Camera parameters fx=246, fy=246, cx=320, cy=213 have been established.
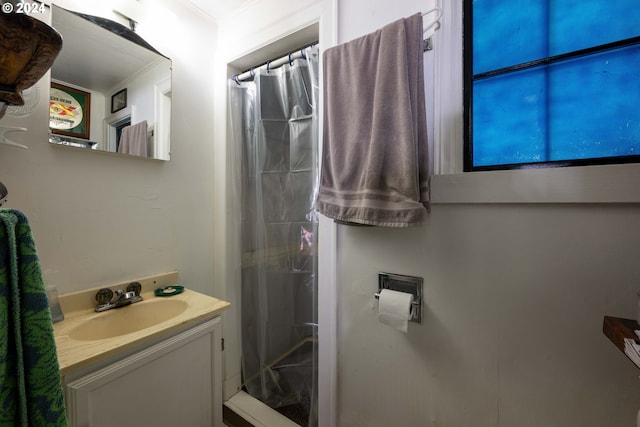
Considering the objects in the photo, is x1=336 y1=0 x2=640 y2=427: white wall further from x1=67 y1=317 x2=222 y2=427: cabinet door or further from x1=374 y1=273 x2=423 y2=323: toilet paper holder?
x1=67 y1=317 x2=222 y2=427: cabinet door

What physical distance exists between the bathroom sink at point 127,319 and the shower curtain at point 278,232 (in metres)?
0.51

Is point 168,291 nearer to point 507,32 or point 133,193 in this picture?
point 133,193

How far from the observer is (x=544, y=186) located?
724mm

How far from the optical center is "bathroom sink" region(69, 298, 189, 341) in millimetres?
959

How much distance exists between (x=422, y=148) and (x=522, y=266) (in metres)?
0.49

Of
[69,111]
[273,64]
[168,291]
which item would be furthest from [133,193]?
[273,64]

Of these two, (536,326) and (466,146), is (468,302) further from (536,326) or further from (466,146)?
(466,146)

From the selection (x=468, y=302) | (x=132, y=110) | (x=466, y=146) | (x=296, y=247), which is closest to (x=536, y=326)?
(x=468, y=302)

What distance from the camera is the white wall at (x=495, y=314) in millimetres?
685

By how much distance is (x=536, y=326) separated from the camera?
76 cm

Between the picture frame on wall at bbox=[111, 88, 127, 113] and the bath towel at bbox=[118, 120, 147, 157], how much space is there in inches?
3.4

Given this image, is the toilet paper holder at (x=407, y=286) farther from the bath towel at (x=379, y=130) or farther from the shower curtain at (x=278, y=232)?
the shower curtain at (x=278, y=232)

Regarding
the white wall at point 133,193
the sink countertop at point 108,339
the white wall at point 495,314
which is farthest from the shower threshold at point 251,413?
the sink countertop at point 108,339

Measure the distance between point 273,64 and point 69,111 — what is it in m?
0.93
